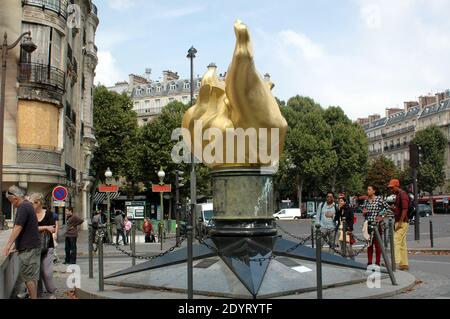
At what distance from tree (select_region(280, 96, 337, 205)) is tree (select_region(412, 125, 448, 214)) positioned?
23.6 metres

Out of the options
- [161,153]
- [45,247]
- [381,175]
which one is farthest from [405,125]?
[45,247]

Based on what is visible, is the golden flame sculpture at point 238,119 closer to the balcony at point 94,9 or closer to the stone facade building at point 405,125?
the balcony at point 94,9

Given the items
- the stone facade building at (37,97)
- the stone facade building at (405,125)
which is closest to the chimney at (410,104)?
the stone facade building at (405,125)

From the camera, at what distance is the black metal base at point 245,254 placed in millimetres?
9064

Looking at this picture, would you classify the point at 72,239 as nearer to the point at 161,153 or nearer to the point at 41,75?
the point at 41,75

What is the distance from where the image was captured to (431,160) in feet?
260

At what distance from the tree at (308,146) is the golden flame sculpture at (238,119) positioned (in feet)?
157

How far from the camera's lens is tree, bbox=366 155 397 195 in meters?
81.5

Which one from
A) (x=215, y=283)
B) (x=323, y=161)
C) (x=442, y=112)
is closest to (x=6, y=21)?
(x=215, y=283)

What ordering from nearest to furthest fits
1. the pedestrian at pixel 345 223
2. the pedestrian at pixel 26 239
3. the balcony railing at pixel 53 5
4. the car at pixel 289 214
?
the pedestrian at pixel 26 239 → the pedestrian at pixel 345 223 → the balcony railing at pixel 53 5 → the car at pixel 289 214

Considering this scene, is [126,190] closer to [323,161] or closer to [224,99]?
[323,161]

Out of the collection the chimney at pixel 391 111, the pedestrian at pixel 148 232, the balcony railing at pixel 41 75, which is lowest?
the pedestrian at pixel 148 232

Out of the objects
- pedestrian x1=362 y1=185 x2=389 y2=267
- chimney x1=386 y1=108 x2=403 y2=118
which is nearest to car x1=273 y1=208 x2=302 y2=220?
pedestrian x1=362 y1=185 x2=389 y2=267

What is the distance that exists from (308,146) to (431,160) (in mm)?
28558
